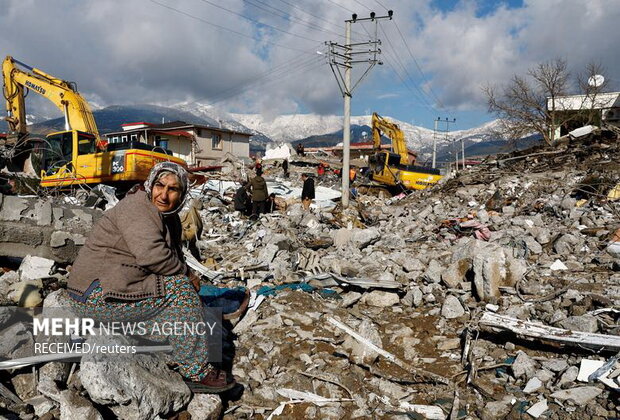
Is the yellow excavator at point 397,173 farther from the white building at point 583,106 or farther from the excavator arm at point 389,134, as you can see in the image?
the white building at point 583,106

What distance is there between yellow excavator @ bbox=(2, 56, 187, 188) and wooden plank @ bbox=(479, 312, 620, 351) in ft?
32.7

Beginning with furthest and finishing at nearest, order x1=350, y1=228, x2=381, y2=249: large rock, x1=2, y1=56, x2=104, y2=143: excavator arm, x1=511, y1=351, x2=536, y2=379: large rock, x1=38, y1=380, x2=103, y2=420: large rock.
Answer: x1=2, y1=56, x2=104, y2=143: excavator arm < x1=350, y1=228, x2=381, y2=249: large rock < x1=511, y1=351, x2=536, y2=379: large rock < x1=38, y1=380, x2=103, y2=420: large rock

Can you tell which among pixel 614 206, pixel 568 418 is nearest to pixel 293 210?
pixel 614 206

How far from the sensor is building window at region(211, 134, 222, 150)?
35.7 meters

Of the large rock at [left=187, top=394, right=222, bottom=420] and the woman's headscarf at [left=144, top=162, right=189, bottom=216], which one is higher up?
the woman's headscarf at [left=144, top=162, right=189, bottom=216]

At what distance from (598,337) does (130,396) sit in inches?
124

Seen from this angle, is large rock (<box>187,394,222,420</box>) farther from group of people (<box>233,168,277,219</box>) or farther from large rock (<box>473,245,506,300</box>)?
group of people (<box>233,168,277,219</box>)

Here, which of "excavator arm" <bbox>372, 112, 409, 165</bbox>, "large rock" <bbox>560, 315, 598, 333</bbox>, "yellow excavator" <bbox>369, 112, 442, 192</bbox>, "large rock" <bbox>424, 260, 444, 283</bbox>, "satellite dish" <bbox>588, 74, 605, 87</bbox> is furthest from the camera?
"satellite dish" <bbox>588, 74, 605, 87</bbox>

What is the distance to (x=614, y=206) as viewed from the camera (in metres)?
7.17

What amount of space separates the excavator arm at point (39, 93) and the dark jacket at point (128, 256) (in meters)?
10.0

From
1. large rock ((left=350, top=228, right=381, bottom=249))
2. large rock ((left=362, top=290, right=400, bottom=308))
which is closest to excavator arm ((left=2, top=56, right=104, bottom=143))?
large rock ((left=350, top=228, right=381, bottom=249))

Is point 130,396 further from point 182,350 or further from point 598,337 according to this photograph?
point 598,337

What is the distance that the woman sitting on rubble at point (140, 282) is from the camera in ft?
7.71

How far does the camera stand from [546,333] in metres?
3.05
